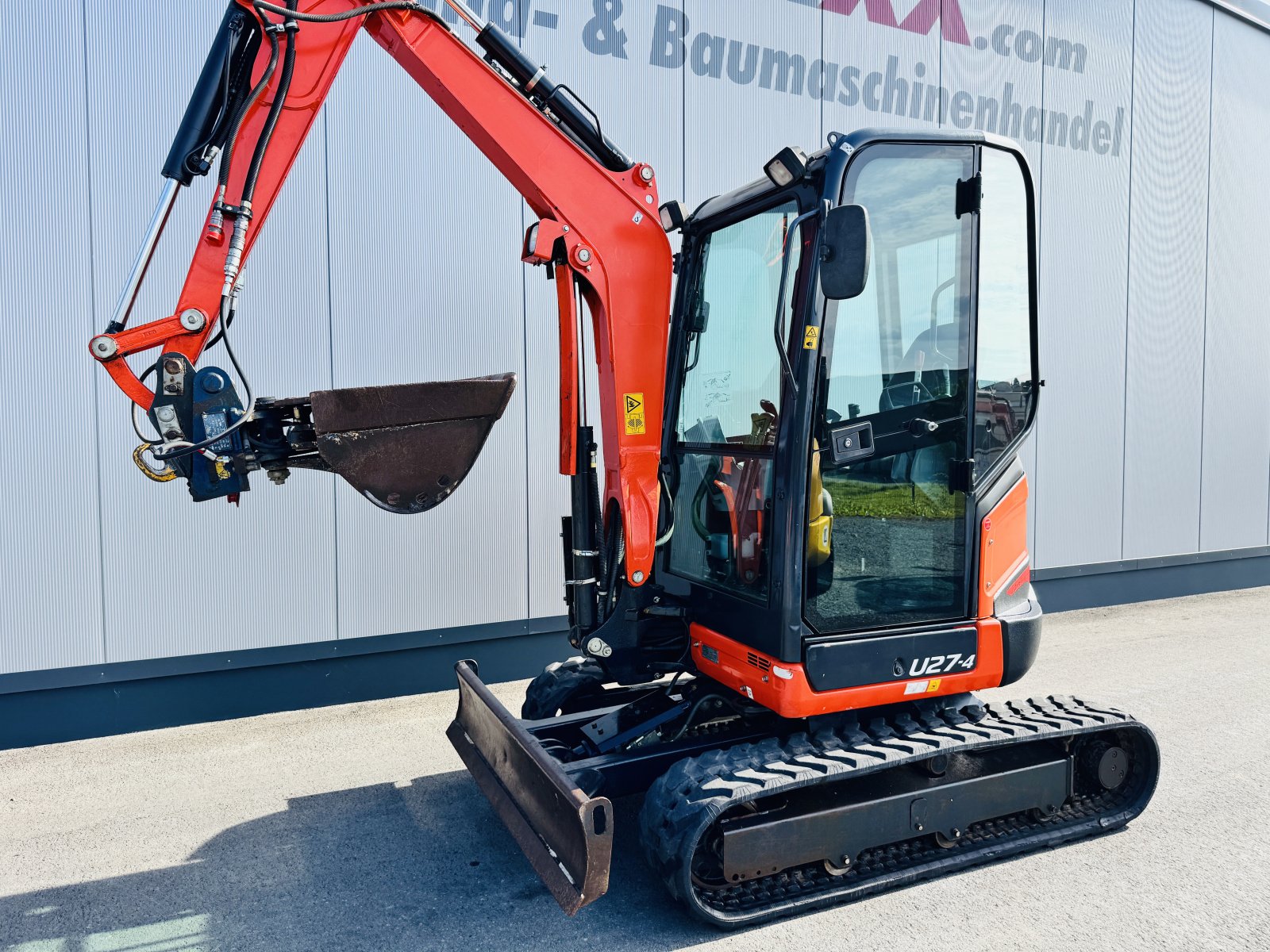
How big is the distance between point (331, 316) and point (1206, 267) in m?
8.02

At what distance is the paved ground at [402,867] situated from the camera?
9.68ft

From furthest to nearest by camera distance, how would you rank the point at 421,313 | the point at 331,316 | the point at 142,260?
1. the point at 421,313
2. the point at 331,316
3. the point at 142,260

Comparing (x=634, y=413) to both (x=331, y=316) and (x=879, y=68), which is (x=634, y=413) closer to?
(x=331, y=316)

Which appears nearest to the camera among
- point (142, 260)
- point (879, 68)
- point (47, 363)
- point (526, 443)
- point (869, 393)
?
point (142, 260)

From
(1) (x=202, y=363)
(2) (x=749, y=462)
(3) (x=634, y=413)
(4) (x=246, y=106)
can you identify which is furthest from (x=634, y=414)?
(1) (x=202, y=363)

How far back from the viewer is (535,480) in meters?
5.93

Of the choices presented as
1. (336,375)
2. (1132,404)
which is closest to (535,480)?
(336,375)

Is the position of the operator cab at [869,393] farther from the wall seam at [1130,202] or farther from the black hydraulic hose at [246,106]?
the wall seam at [1130,202]

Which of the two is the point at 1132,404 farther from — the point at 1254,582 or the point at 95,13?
the point at 95,13

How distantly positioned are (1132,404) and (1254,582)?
2.81 meters

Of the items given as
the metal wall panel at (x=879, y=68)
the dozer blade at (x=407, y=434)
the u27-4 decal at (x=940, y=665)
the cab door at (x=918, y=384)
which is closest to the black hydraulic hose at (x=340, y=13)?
the dozer blade at (x=407, y=434)

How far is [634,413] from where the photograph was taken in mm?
3449

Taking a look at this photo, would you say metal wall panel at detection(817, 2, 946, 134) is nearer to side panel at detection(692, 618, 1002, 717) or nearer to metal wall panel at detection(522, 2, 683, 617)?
metal wall panel at detection(522, 2, 683, 617)

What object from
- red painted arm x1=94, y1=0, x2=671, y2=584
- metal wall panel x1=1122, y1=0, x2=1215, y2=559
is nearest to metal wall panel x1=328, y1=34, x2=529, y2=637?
red painted arm x1=94, y1=0, x2=671, y2=584
